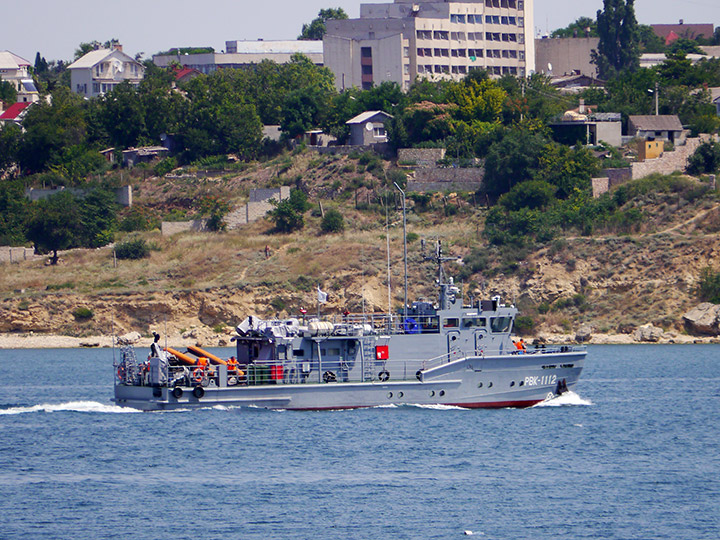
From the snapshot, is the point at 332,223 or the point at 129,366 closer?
the point at 129,366

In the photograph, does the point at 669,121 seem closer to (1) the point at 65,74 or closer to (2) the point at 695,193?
(2) the point at 695,193

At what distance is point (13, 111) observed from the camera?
129m

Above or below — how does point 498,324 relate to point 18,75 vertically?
below

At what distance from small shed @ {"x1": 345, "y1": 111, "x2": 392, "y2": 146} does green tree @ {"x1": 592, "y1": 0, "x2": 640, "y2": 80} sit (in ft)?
136

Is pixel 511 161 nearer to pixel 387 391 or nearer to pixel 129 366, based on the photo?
pixel 387 391

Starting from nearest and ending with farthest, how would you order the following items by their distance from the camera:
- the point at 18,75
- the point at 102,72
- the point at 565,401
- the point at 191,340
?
1. the point at 565,401
2. the point at 191,340
3. the point at 102,72
4. the point at 18,75

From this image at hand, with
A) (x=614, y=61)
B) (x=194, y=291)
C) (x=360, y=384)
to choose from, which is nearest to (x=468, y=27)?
(x=614, y=61)

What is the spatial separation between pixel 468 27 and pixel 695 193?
48702mm

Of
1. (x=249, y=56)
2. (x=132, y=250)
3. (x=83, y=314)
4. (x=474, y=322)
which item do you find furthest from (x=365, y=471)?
(x=249, y=56)

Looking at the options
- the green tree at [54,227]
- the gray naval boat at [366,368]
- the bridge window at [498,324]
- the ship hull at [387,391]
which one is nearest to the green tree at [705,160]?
the green tree at [54,227]

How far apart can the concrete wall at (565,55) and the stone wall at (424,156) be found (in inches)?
1990

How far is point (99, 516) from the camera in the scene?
33.5m

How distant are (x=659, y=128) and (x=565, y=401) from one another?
5287 cm

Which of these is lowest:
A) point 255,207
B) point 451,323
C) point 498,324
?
point 498,324
